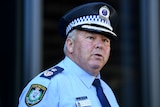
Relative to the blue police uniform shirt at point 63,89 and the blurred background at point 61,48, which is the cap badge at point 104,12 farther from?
the blurred background at point 61,48

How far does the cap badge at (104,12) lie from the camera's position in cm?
214

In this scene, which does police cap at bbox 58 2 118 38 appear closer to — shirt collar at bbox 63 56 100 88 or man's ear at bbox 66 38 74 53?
man's ear at bbox 66 38 74 53

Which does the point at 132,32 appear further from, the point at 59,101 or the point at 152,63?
the point at 59,101

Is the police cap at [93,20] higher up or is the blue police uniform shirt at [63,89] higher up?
the police cap at [93,20]

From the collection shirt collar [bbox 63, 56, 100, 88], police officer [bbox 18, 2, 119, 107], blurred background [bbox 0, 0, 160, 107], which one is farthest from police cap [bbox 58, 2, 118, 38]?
blurred background [bbox 0, 0, 160, 107]

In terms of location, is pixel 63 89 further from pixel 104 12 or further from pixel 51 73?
pixel 104 12

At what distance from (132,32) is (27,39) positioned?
3.77ft

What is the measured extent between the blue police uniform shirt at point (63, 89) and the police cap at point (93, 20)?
7.4 inches

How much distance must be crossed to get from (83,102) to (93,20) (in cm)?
42

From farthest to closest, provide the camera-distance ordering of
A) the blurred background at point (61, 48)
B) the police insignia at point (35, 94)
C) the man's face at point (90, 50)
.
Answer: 1. the blurred background at point (61, 48)
2. the man's face at point (90, 50)
3. the police insignia at point (35, 94)

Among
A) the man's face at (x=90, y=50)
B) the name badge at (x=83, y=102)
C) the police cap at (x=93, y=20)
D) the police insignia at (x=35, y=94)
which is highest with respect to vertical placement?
the police cap at (x=93, y=20)

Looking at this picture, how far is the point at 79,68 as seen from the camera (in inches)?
82.3

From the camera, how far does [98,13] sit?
2127 mm

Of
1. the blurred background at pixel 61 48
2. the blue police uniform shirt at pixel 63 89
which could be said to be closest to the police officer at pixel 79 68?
the blue police uniform shirt at pixel 63 89
